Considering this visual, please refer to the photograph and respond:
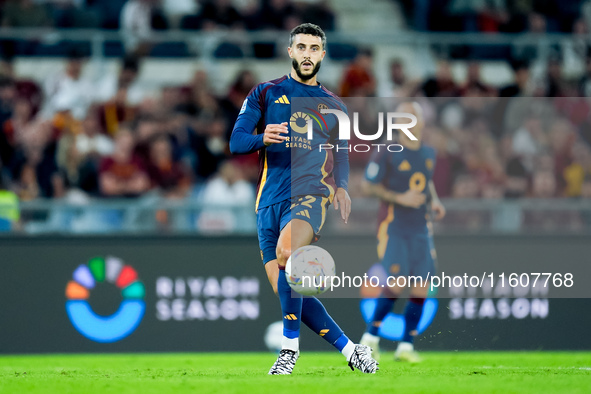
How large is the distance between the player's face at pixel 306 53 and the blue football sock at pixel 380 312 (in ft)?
8.52

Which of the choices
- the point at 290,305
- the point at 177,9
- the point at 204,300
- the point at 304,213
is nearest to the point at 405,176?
the point at 304,213

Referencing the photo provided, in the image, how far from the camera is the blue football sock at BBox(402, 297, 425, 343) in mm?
8156

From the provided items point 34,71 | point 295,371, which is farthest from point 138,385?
point 34,71

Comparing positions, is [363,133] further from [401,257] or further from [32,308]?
[32,308]

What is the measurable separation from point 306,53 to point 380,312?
2811mm

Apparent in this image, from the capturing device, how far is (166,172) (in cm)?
1027

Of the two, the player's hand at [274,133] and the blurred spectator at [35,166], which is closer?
the player's hand at [274,133]

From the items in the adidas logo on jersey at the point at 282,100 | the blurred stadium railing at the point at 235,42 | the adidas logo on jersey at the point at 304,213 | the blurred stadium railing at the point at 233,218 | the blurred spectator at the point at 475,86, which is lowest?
the blurred stadium railing at the point at 233,218

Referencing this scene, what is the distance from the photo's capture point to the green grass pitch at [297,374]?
5711 mm

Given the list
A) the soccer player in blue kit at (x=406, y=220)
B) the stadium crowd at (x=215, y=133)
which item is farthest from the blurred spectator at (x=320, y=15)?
the soccer player in blue kit at (x=406, y=220)

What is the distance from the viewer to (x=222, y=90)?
11.6m

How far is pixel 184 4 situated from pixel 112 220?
475 cm

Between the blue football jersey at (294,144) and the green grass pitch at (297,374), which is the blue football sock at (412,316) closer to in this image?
the green grass pitch at (297,374)

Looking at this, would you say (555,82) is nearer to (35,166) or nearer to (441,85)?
(441,85)
